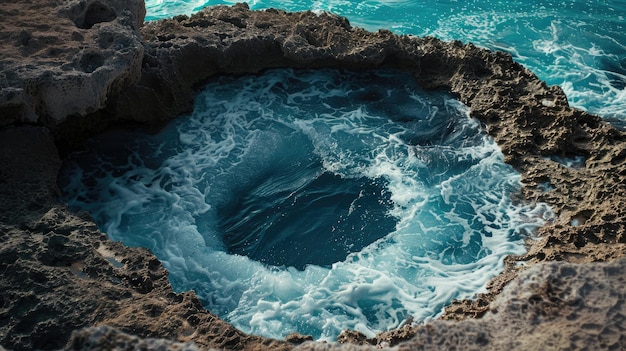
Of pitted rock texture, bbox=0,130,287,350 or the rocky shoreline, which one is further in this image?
pitted rock texture, bbox=0,130,287,350

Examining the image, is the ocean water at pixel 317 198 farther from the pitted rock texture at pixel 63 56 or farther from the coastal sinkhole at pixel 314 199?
the pitted rock texture at pixel 63 56

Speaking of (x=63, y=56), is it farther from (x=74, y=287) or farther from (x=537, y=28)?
(x=537, y=28)

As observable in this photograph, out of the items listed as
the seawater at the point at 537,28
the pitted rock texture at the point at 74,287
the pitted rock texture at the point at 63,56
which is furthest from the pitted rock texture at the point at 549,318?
the seawater at the point at 537,28

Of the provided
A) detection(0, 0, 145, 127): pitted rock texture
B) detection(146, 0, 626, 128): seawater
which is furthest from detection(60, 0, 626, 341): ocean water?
detection(0, 0, 145, 127): pitted rock texture

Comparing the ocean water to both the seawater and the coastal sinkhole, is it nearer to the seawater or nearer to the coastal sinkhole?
the coastal sinkhole

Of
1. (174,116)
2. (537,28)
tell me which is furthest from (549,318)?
(537,28)

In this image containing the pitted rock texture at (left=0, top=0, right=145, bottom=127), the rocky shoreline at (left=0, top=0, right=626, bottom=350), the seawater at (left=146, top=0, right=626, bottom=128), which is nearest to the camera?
the rocky shoreline at (left=0, top=0, right=626, bottom=350)

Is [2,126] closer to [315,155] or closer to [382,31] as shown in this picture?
[315,155]

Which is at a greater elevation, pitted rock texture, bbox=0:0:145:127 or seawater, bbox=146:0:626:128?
pitted rock texture, bbox=0:0:145:127
